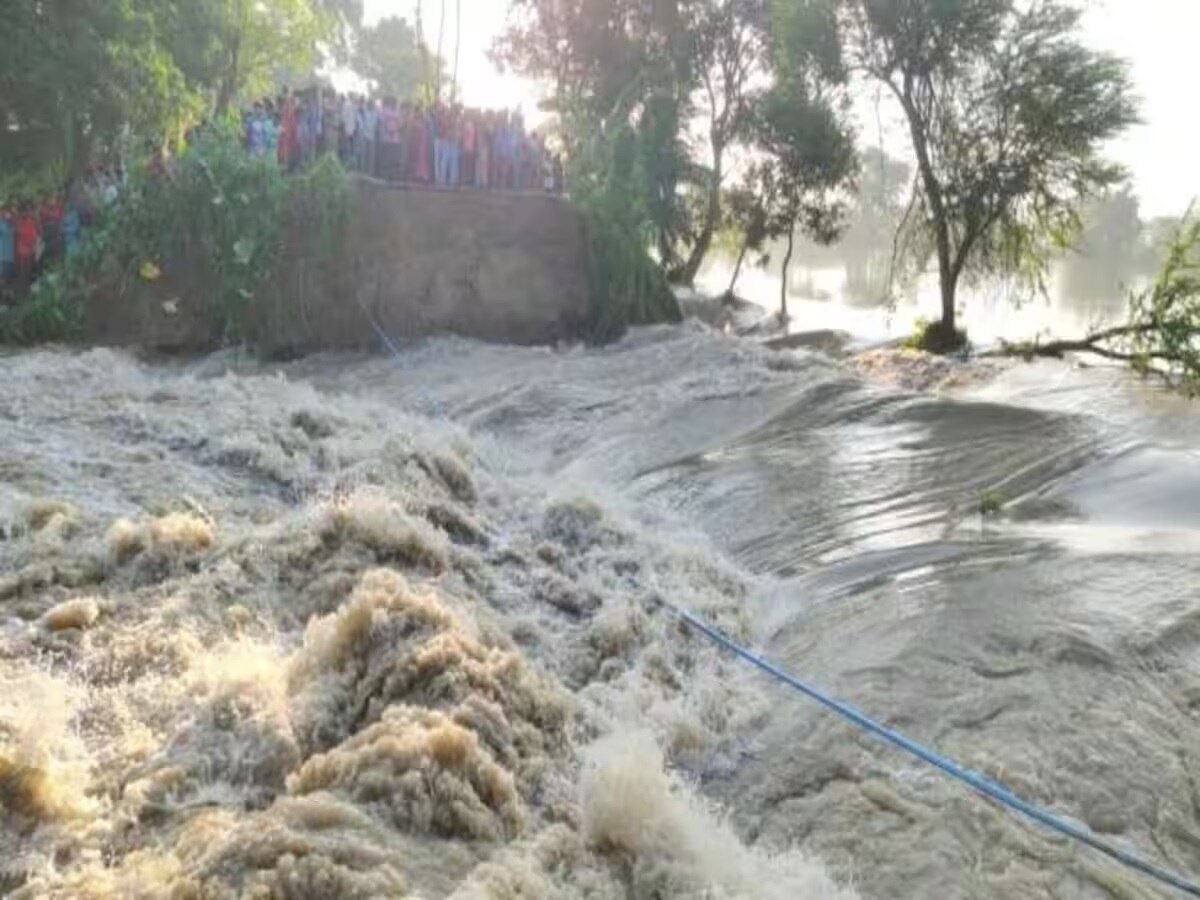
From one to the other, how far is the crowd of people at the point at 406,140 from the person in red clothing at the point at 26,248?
244 cm

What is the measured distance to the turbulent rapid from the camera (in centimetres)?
295

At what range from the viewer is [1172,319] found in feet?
37.8

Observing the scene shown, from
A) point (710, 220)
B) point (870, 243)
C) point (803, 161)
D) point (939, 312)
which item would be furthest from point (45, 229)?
point (870, 243)

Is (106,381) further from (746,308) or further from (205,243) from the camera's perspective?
(746,308)

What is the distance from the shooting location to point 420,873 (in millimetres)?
2715

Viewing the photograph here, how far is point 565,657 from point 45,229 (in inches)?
406

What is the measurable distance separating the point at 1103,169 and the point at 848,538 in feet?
37.2

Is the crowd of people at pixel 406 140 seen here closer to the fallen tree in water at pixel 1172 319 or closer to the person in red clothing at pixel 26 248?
the person in red clothing at pixel 26 248

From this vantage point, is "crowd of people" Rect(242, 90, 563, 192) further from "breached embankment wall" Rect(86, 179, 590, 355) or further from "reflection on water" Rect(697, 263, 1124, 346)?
"reflection on water" Rect(697, 263, 1124, 346)

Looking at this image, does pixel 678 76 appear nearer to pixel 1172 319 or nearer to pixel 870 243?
pixel 1172 319

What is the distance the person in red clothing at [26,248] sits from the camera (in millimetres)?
12273

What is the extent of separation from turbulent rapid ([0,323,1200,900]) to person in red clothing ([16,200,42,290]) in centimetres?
462

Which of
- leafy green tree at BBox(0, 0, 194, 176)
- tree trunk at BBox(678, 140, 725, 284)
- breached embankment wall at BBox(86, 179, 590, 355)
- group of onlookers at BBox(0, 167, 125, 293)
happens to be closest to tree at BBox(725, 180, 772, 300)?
tree trunk at BBox(678, 140, 725, 284)

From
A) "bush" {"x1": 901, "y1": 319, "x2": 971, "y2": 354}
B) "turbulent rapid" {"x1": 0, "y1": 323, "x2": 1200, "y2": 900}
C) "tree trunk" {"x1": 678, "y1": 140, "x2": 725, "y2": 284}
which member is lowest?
"turbulent rapid" {"x1": 0, "y1": 323, "x2": 1200, "y2": 900}
